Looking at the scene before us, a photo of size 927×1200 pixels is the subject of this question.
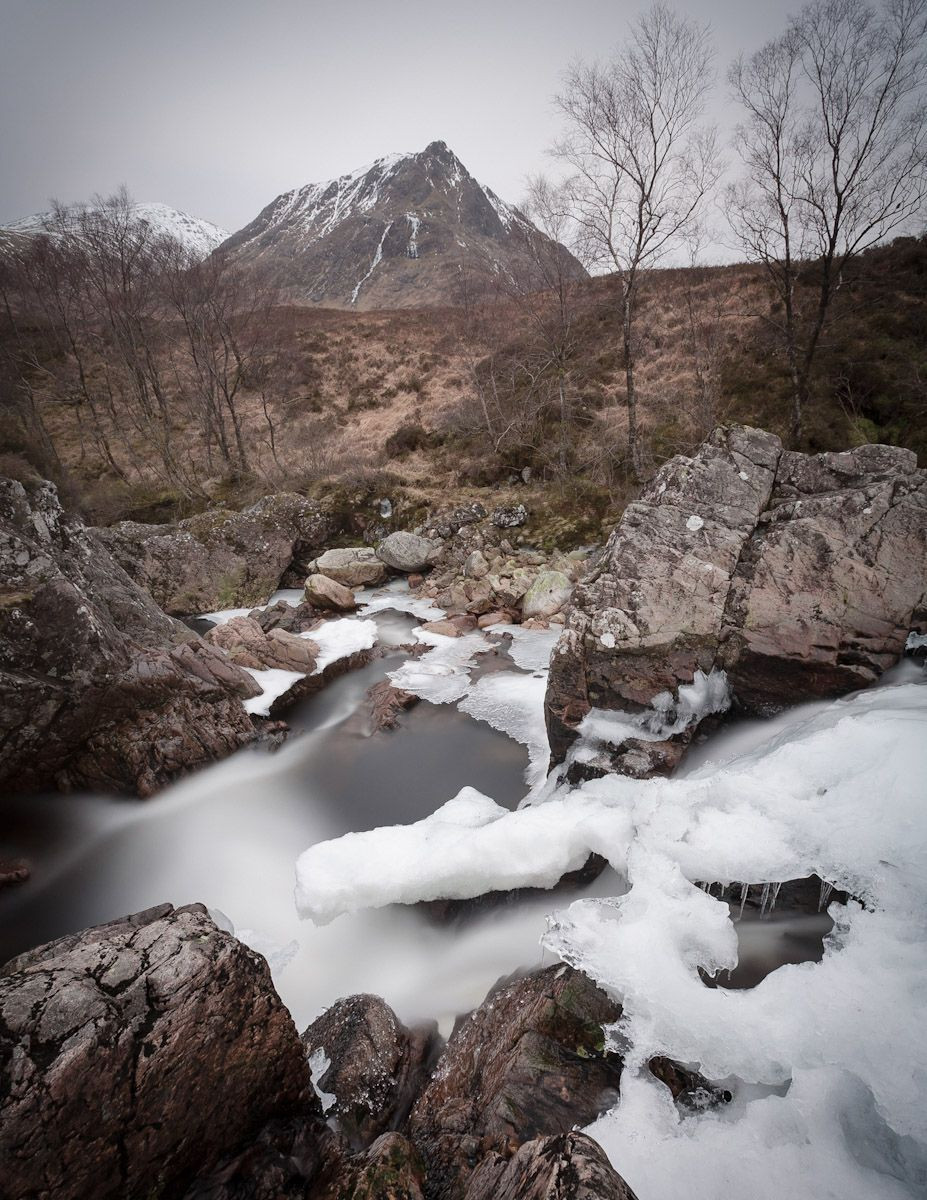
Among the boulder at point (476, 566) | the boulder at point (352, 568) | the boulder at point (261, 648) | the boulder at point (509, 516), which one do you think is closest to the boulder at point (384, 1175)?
the boulder at point (261, 648)

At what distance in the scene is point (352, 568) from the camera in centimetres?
1261

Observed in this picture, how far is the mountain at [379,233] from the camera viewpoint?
56312mm

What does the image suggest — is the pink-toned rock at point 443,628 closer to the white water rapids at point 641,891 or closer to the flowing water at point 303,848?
the flowing water at point 303,848

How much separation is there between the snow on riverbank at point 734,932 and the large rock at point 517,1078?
0.14 metres

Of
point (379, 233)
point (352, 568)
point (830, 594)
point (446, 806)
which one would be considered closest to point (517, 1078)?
point (446, 806)

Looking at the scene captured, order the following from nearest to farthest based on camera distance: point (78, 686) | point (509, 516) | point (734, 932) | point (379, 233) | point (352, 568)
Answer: point (734, 932)
point (78, 686)
point (352, 568)
point (509, 516)
point (379, 233)

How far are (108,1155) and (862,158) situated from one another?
15488mm

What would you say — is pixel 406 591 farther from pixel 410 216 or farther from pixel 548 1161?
pixel 410 216

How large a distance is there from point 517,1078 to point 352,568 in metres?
11.1

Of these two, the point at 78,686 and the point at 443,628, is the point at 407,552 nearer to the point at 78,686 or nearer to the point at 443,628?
the point at 443,628

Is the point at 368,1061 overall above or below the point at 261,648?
below

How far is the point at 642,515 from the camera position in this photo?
5.64 m

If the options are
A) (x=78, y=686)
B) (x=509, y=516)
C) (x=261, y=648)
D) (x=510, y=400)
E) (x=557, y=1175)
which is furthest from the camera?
(x=510, y=400)

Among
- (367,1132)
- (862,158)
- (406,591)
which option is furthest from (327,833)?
(862,158)
